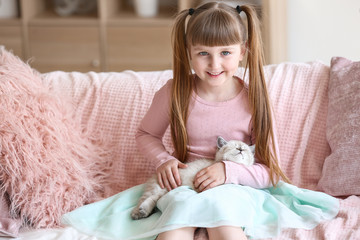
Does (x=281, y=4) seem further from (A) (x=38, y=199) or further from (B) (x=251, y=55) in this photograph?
(A) (x=38, y=199)

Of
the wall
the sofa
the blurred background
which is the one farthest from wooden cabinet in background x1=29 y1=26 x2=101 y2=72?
the sofa

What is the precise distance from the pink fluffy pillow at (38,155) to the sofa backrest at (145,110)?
0.10 metres

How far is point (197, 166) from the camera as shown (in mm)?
1508

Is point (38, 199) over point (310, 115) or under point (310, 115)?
under

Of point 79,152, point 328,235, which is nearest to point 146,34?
point 79,152

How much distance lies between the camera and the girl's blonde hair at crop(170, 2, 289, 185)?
143 cm

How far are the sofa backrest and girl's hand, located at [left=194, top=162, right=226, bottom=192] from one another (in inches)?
12.4

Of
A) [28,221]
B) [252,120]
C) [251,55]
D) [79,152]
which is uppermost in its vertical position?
[251,55]

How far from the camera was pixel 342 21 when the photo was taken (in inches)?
114

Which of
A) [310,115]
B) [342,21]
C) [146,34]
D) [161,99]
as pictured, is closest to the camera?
[161,99]

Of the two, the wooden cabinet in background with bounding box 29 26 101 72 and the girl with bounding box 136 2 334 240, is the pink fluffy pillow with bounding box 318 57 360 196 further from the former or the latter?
the wooden cabinet in background with bounding box 29 26 101 72

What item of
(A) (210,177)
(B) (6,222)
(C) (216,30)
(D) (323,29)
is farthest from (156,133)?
(D) (323,29)

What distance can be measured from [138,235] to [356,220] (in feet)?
1.87

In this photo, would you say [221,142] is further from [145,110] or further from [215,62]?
[145,110]
